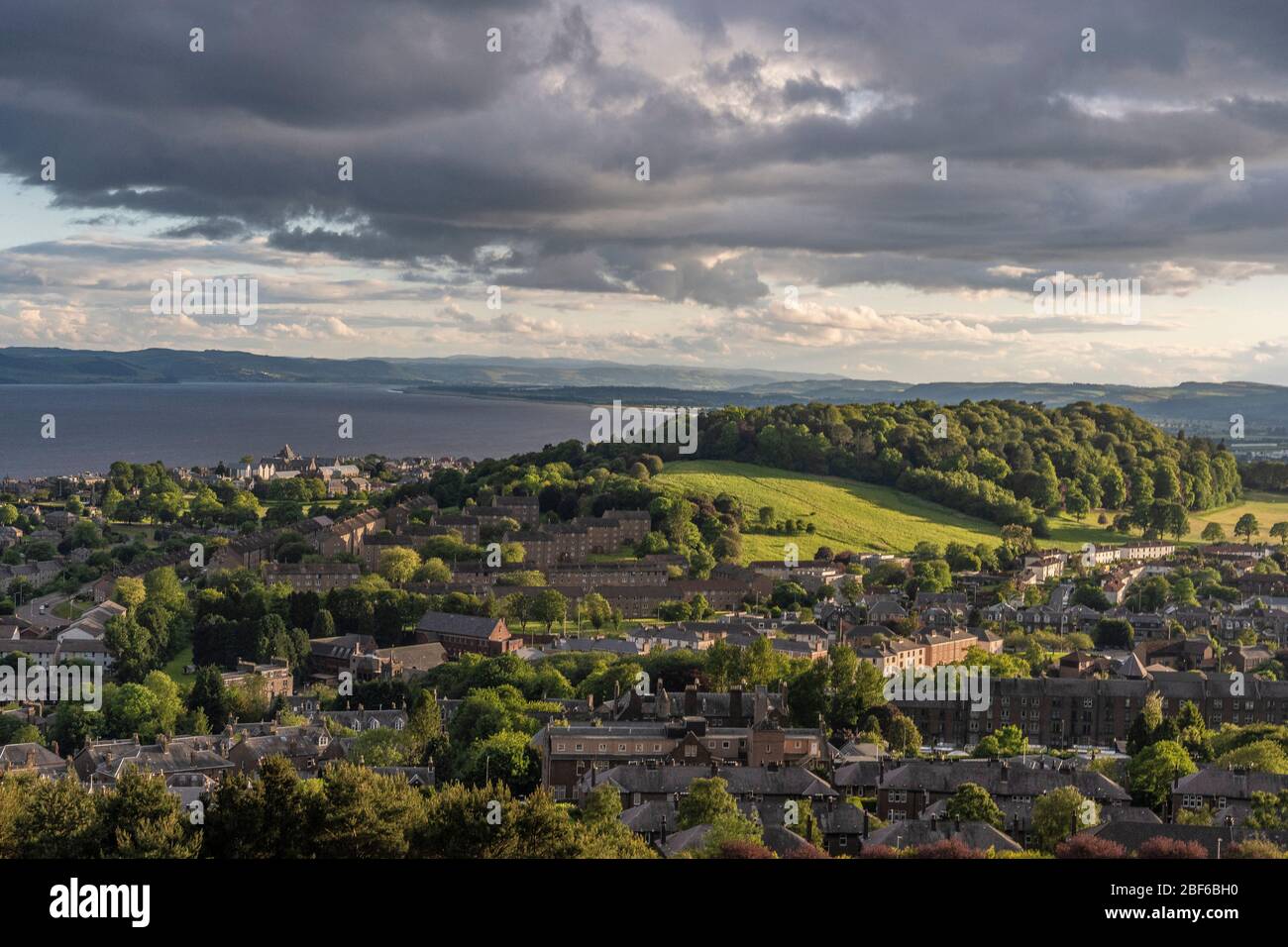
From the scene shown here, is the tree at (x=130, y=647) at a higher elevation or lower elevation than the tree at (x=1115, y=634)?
higher

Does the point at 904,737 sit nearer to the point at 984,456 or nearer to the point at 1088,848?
the point at 1088,848

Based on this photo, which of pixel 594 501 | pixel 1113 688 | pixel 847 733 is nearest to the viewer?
pixel 847 733

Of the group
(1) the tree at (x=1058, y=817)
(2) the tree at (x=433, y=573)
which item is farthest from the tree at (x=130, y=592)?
(1) the tree at (x=1058, y=817)

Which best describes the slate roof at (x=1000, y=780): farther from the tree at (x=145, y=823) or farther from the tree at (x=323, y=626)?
the tree at (x=323, y=626)

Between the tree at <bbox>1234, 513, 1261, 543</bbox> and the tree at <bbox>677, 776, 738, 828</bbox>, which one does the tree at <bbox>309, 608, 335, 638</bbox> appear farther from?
the tree at <bbox>1234, 513, 1261, 543</bbox>

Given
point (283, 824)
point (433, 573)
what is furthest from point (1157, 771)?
point (433, 573)

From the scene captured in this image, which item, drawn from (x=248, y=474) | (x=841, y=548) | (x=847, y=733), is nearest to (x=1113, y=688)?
(x=847, y=733)
